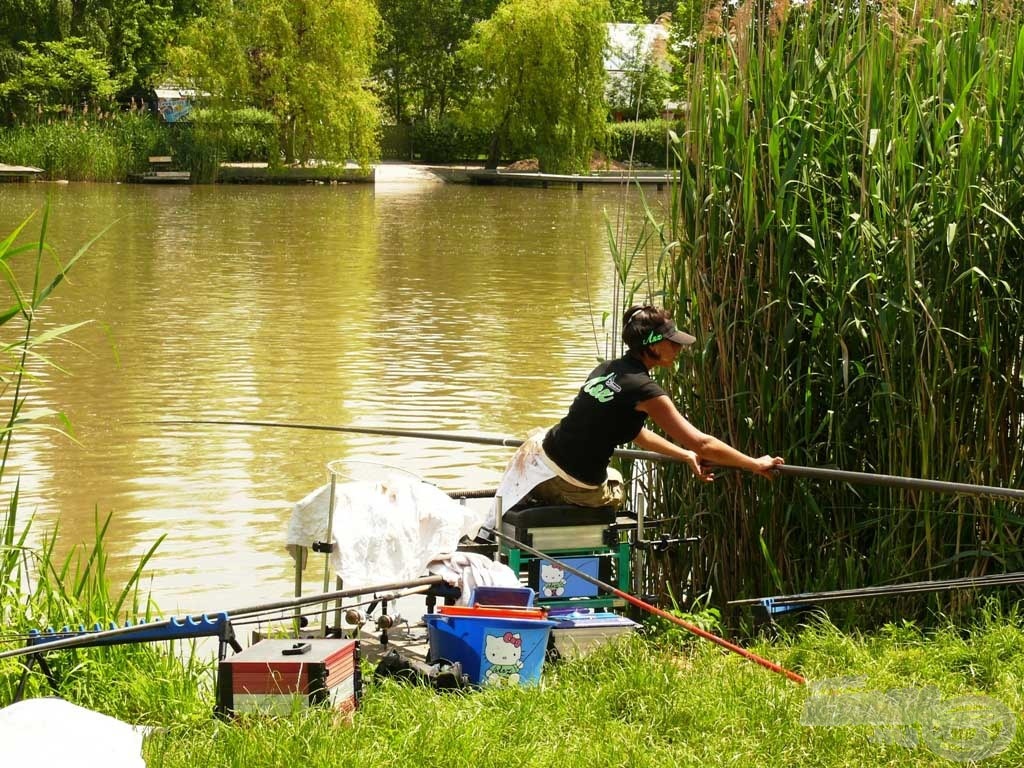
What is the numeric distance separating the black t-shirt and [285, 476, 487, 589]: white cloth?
1.33 feet

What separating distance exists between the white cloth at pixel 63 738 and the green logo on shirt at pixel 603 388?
2.10 meters

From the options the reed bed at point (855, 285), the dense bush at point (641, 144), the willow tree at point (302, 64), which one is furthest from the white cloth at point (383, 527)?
the dense bush at point (641, 144)

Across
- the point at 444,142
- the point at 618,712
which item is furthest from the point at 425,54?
the point at 618,712

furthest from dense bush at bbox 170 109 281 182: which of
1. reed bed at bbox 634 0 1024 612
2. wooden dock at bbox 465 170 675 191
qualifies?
reed bed at bbox 634 0 1024 612

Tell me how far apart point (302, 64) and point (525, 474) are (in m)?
37.4

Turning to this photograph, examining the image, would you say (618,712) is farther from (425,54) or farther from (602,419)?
(425,54)

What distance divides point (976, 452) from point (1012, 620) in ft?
1.92

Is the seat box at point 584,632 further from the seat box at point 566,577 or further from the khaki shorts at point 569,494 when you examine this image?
the khaki shorts at point 569,494

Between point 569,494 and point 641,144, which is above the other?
point 641,144

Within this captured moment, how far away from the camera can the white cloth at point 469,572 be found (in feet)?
A: 16.1


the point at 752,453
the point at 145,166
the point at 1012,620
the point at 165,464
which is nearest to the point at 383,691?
the point at 752,453

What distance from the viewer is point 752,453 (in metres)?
5.47

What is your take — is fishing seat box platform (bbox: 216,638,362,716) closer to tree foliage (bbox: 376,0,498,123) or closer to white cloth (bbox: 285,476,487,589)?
white cloth (bbox: 285,476,487,589)

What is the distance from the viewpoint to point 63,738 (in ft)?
11.4
